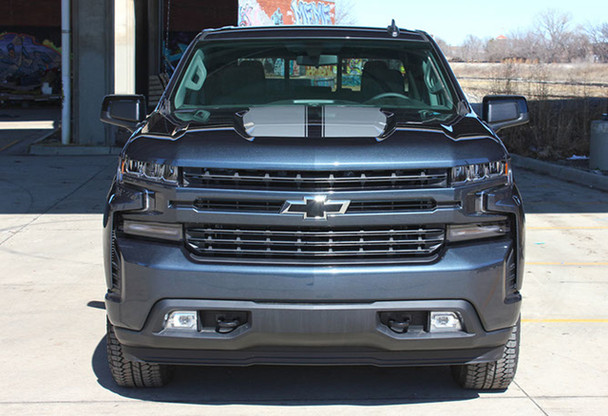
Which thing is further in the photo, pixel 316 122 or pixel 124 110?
pixel 124 110

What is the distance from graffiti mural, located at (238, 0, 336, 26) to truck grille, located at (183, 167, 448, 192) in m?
16.7

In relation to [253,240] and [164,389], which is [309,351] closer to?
[253,240]

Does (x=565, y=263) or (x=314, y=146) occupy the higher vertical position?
(x=314, y=146)

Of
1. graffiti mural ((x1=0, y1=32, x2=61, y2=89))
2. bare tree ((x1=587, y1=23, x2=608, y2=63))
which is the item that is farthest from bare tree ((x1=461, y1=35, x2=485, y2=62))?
graffiti mural ((x1=0, y1=32, x2=61, y2=89))

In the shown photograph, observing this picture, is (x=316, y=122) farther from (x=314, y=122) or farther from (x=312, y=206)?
(x=312, y=206)

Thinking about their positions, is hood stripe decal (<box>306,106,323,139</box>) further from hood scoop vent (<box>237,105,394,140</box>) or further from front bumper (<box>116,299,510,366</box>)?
front bumper (<box>116,299,510,366</box>)

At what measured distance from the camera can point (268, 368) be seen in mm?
4742

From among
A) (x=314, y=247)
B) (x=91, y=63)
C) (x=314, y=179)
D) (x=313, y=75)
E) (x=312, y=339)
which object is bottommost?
(x=312, y=339)

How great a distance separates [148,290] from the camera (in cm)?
370

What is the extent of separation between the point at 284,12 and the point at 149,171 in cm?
1956

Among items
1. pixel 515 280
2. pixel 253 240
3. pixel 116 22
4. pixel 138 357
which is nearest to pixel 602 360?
pixel 515 280

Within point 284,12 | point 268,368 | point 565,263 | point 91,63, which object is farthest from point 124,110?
point 284,12

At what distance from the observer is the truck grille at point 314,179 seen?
146 inches

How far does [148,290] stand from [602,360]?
2846 millimetres
